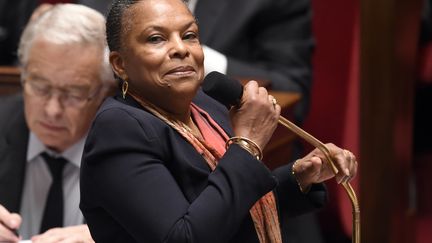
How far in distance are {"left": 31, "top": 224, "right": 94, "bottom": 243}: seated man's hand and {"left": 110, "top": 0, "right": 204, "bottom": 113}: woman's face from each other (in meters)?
0.35

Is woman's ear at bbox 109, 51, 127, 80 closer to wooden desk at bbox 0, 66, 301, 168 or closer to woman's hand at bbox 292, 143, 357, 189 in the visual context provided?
woman's hand at bbox 292, 143, 357, 189

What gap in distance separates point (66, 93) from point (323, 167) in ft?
1.87

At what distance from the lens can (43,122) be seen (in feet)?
4.07

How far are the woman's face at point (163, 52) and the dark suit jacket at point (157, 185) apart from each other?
23 millimetres

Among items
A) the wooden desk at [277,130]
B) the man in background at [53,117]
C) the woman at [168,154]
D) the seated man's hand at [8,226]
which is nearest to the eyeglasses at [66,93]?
the man in background at [53,117]

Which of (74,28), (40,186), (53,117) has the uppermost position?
(74,28)

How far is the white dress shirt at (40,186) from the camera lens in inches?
48.3

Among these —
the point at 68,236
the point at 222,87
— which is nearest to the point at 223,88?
the point at 222,87

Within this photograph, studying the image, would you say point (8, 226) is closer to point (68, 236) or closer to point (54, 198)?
point (68, 236)

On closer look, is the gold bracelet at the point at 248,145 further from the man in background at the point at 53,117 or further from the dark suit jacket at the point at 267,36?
the dark suit jacket at the point at 267,36

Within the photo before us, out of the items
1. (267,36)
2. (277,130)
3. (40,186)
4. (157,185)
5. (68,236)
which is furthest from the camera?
(267,36)

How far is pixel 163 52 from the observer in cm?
70

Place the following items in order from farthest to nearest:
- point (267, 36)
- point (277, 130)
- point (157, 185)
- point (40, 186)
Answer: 1. point (267, 36)
2. point (40, 186)
3. point (277, 130)
4. point (157, 185)

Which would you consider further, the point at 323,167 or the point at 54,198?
the point at 54,198
